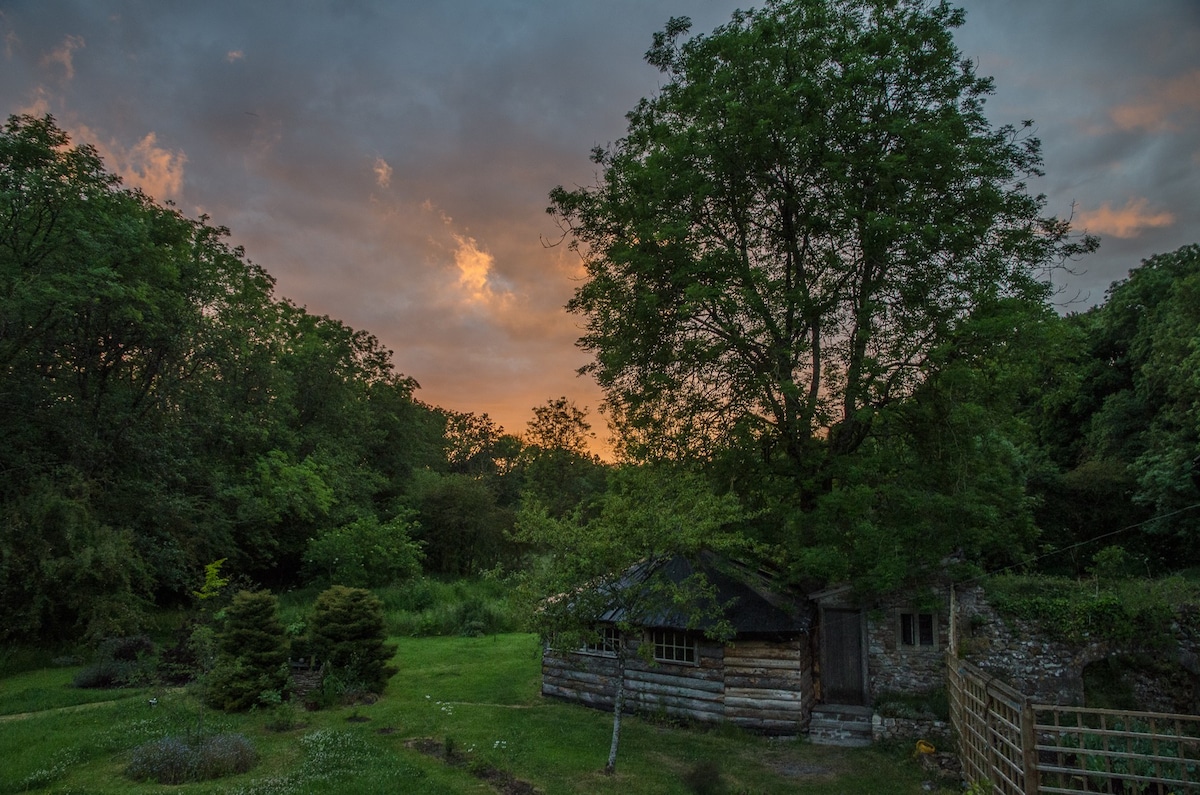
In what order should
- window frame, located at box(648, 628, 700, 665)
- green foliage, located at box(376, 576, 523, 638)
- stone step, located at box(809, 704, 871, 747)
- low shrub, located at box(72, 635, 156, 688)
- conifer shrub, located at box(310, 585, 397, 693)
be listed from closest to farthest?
stone step, located at box(809, 704, 871, 747), window frame, located at box(648, 628, 700, 665), low shrub, located at box(72, 635, 156, 688), conifer shrub, located at box(310, 585, 397, 693), green foliage, located at box(376, 576, 523, 638)

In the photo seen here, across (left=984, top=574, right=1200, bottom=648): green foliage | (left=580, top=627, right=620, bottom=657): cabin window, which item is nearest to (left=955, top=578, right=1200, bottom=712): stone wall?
(left=984, top=574, right=1200, bottom=648): green foliage

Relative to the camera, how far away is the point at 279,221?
19.1 metres

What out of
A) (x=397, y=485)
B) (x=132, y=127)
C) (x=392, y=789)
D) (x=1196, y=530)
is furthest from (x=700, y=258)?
(x=397, y=485)

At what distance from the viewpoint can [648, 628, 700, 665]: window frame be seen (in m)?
15.1

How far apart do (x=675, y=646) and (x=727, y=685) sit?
57.8 inches

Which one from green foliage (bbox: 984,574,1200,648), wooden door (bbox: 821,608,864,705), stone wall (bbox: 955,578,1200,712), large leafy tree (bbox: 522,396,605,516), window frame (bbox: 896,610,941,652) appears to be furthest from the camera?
large leafy tree (bbox: 522,396,605,516)

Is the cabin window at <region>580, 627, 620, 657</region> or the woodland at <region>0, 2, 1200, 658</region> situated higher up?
the woodland at <region>0, 2, 1200, 658</region>

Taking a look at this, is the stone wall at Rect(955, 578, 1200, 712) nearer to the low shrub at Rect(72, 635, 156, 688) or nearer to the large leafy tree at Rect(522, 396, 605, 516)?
the low shrub at Rect(72, 635, 156, 688)

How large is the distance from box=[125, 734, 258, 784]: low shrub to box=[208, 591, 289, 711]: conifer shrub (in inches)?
140

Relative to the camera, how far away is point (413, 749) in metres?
12.0

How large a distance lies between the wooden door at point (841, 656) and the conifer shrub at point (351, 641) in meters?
11.1

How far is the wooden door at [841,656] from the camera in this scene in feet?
50.6

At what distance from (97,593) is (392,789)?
13949 millimetres

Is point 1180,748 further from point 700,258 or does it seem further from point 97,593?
point 97,593
